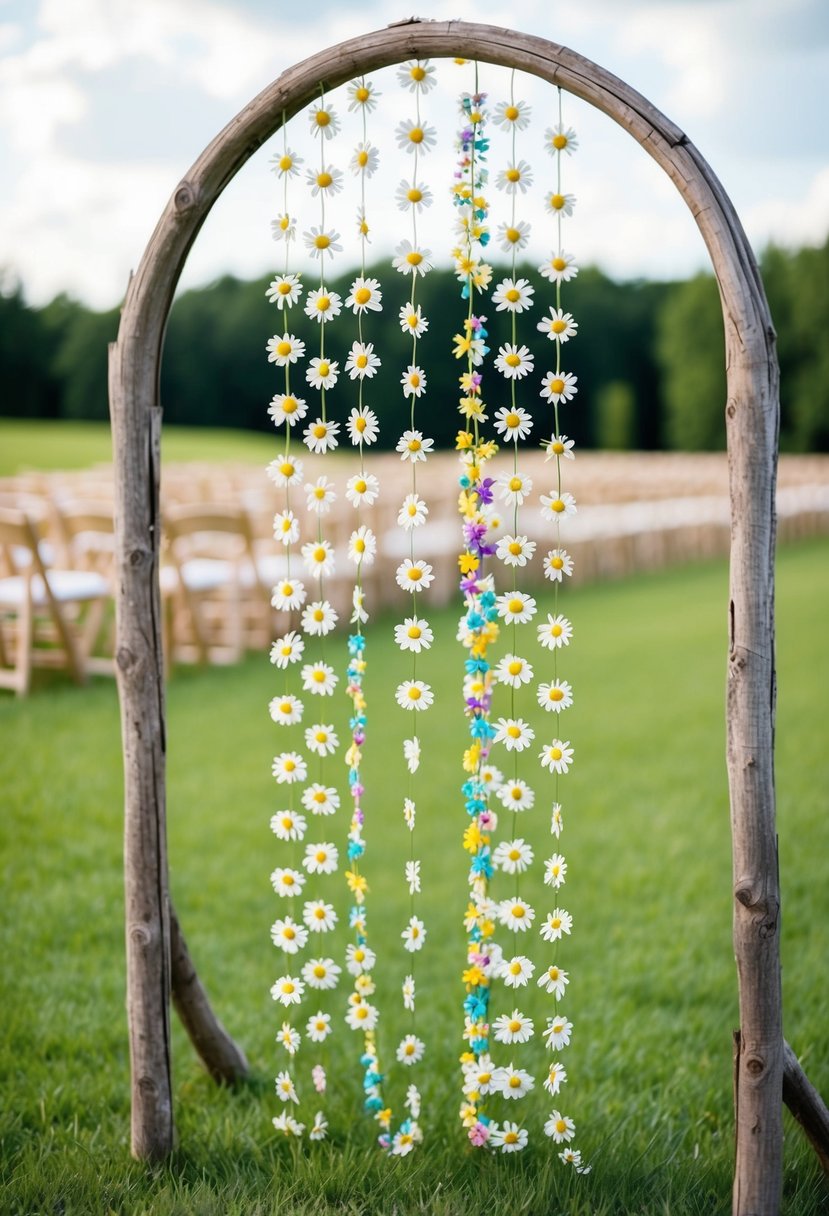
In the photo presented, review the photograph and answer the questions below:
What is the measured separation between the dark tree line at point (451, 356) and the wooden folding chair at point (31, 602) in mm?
14215

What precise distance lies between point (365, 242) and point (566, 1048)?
2.17 m

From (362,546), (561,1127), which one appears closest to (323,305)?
(362,546)

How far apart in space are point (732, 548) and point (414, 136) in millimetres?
886

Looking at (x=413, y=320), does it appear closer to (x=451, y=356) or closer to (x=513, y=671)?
(x=513, y=671)

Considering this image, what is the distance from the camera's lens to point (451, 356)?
31031mm

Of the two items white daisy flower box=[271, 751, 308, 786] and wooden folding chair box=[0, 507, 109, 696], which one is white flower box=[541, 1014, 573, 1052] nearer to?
white daisy flower box=[271, 751, 308, 786]

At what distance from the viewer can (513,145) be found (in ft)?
6.32

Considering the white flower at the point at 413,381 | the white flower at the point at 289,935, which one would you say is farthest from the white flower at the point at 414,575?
the white flower at the point at 289,935

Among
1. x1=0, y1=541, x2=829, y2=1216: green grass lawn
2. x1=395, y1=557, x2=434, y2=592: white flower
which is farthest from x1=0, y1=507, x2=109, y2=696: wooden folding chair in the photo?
x1=395, y1=557, x2=434, y2=592: white flower

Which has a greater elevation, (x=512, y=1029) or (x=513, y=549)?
(x=513, y=549)

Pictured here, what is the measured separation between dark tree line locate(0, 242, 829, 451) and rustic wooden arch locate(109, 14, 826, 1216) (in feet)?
60.7

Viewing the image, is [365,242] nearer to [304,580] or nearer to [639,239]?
[304,580]

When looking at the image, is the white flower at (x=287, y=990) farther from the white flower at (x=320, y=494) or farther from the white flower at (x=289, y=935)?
the white flower at (x=320, y=494)

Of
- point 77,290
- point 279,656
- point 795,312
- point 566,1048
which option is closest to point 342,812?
point 566,1048
